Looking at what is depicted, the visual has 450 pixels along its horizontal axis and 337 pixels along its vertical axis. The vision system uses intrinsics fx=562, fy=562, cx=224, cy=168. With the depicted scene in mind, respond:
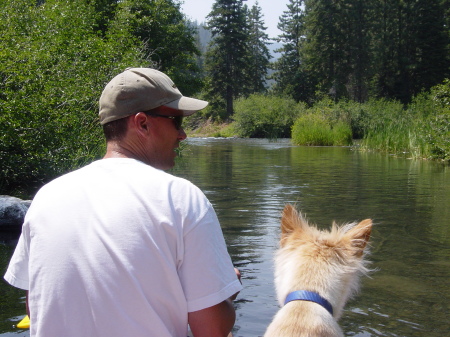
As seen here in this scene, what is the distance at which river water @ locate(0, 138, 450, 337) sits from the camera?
580 centimetres

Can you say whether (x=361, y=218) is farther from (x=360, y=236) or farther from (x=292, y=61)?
(x=292, y=61)

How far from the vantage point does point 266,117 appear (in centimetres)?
5341

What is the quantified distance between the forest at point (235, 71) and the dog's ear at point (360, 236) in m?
8.93

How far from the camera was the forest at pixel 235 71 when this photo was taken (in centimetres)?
1147

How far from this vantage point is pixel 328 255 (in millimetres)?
2578

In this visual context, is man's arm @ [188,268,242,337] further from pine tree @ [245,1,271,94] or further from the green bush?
pine tree @ [245,1,271,94]

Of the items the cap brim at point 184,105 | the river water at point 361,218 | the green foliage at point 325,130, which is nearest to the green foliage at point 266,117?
the green foliage at point 325,130

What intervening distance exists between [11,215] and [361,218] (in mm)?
6415

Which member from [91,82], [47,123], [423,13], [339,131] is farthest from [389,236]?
[423,13]

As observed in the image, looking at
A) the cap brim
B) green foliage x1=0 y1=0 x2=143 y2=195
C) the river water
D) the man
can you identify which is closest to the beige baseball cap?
the cap brim

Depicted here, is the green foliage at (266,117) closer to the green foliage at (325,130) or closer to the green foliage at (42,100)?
the green foliage at (325,130)

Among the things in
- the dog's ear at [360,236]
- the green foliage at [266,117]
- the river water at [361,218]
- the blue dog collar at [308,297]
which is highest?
the green foliage at [266,117]

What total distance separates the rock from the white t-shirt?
7757 millimetres

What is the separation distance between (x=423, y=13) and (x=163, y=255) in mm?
73478
